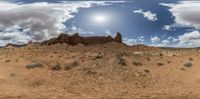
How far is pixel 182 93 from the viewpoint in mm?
26656

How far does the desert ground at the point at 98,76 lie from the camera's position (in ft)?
85.7

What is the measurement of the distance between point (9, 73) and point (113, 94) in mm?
8562

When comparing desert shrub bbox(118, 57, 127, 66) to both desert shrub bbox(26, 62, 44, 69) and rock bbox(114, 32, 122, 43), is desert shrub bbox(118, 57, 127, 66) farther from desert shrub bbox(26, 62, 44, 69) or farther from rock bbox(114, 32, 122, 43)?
rock bbox(114, 32, 122, 43)

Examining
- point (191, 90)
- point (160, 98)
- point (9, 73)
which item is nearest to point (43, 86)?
point (9, 73)

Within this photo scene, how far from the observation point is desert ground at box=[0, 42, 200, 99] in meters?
26.1

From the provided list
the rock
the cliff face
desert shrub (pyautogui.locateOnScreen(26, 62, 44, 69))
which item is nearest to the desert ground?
desert shrub (pyautogui.locateOnScreen(26, 62, 44, 69))

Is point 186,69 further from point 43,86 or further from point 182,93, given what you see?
point 43,86

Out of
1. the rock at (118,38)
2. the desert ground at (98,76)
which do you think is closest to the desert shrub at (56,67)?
the desert ground at (98,76)

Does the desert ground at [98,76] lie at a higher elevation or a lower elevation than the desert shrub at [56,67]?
lower

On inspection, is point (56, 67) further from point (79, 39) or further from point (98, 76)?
point (79, 39)

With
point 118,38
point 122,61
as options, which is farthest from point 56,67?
point 118,38

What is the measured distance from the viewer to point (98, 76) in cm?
3016

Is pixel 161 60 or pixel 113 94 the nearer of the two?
pixel 113 94

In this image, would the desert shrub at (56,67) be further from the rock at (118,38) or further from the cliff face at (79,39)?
the rock at (118,38)
